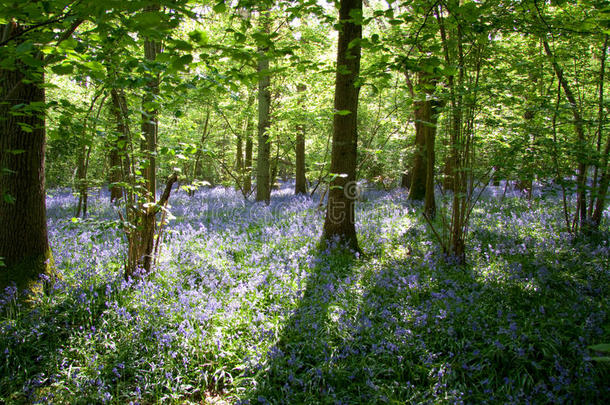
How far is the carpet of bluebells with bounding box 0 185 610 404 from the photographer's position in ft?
10.4

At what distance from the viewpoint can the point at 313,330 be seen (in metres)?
3.99

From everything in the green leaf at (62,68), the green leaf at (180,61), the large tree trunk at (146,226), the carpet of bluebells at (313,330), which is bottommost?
the carpet of bluebells at (313,330)

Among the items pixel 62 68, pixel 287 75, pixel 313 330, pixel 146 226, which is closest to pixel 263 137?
pixel 287 75

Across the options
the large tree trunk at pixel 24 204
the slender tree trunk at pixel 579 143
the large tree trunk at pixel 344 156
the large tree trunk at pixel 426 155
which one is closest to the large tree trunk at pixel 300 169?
the large tree trunk at pixel 426 155

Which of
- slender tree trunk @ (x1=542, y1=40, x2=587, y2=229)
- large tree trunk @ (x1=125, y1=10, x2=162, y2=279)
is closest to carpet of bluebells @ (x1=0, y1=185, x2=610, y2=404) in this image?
large tree trunk @ (x1=125, y1=10, x2=162, y2=279)

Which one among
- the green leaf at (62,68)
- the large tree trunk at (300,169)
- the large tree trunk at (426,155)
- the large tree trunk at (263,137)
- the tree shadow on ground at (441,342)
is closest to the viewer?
the green leaf at (62,68)

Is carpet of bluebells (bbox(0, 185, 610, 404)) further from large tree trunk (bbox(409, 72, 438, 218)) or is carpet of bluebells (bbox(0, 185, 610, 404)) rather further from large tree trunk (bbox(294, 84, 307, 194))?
large tree trunk (bbox(294, 84, 307, 194))

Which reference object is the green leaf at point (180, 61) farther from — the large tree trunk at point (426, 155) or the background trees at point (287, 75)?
the large tree trunk at point (426, 155)

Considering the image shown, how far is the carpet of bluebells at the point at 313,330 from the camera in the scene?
3166 mm

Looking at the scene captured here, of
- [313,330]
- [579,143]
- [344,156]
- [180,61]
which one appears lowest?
[313,330]

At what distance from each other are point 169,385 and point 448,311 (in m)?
3.27

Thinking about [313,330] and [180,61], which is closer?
[180,61]

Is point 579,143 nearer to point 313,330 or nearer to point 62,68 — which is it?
point 313,330

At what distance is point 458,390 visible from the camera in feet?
10.0
